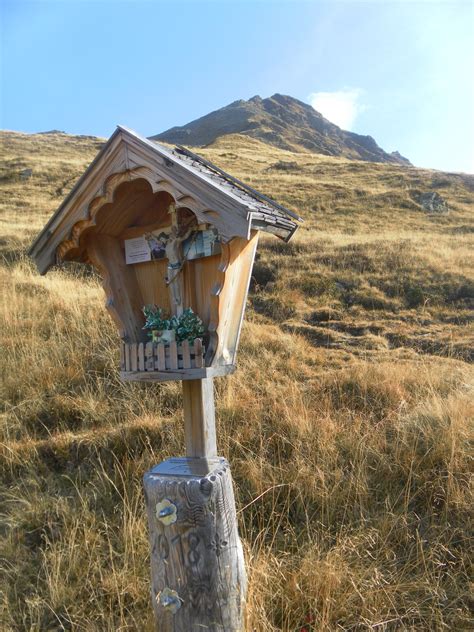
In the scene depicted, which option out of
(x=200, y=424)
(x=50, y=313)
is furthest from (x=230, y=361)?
(x=50, y=313)

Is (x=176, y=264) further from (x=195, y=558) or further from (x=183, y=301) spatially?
(x=195, y=558)

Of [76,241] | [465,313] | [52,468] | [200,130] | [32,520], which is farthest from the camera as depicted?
[200,130]

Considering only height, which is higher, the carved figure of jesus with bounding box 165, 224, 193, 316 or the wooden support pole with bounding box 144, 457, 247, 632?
the carved figure of jesus with bounding box 165, 224, 193, 316

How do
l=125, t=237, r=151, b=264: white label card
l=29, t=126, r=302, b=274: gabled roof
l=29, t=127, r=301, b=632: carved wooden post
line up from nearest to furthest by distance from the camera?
l=29, t=126, r=302, b=274: gabled roof
l=29, t=127, r=301, b=632: carved wooden post
l=125, t=237, r=151, b=264: white label card

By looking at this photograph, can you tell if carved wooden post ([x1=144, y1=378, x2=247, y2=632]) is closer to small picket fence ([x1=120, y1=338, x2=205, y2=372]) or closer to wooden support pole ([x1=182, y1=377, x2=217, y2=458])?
wooden support pole ([x1=182, y1=377, x2=217, y2=458])

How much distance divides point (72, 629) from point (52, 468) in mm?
1744

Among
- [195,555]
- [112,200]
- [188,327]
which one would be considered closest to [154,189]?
[112,200]

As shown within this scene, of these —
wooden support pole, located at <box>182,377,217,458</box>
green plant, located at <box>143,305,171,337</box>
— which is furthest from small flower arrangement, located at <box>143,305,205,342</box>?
wooden support pole, located at <box>182,377,217,458</box>

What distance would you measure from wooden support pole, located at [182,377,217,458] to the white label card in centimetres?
74

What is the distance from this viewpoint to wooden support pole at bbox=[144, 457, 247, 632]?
7.39 ft

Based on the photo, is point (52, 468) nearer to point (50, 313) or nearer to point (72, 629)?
point (72, 629)

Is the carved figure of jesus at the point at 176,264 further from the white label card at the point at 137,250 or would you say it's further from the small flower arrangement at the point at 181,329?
the white label card at the point at 137,250

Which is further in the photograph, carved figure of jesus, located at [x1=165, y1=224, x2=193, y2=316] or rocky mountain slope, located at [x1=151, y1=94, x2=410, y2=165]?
rocky mountain slope, located at [x1=151, y1=94, x2=410, y2=165]

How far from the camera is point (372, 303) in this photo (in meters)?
9.84
